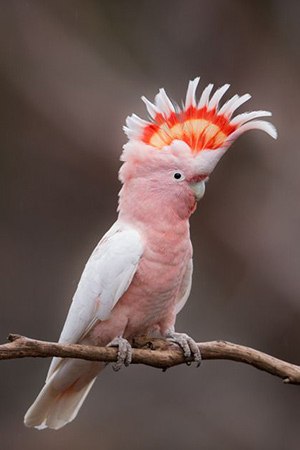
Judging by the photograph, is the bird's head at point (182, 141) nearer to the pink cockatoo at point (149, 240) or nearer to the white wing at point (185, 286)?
the pink cockatoo at point (149, 240)

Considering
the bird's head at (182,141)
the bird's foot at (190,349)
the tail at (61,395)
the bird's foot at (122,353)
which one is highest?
the bird's head at (182,141)

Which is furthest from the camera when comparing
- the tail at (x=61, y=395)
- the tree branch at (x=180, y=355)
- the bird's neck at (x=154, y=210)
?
the tail at (x=61, y=395)

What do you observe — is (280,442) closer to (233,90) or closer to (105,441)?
(105,441)

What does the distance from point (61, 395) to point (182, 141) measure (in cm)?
69

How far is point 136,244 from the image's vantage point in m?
1.70

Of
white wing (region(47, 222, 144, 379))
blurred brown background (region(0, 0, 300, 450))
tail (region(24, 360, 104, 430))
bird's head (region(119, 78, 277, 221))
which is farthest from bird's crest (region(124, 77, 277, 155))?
blurred brown background (region(0, 0, 300, 450))

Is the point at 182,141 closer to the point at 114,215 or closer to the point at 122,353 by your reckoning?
the point at 122,353

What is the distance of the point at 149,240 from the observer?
5.60 feet

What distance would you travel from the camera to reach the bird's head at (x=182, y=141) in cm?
154

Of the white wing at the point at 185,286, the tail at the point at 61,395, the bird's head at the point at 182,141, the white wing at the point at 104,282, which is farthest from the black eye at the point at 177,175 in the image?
the tail at the point at 61,395

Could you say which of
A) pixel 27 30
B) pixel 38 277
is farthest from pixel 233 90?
pixel 38 277

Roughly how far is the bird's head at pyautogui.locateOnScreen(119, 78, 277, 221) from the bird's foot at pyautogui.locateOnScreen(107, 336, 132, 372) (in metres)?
0.31

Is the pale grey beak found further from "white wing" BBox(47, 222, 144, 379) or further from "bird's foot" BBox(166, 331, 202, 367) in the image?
"bird's foot" BBox(166, 331, 202, 367)

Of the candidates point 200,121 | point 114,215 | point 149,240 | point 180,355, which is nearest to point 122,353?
point 180,355
